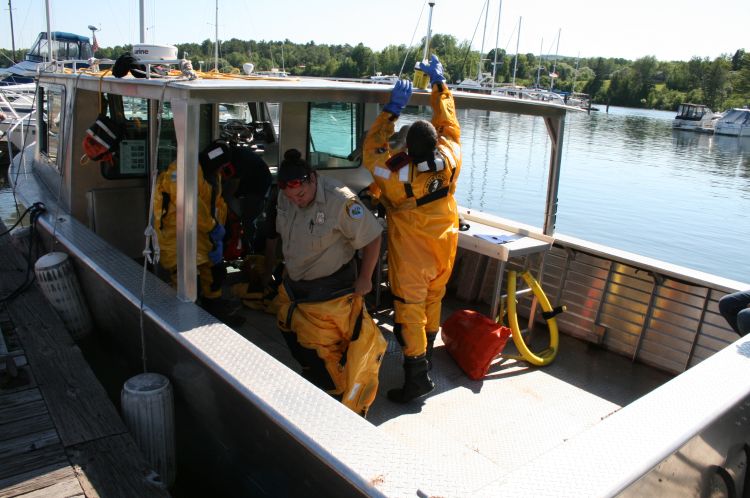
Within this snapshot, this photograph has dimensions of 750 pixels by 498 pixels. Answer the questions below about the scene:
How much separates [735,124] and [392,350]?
164ft

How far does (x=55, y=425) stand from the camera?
292 cm

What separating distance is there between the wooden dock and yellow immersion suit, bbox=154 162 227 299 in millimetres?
801

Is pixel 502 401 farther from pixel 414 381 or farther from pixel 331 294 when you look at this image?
pixel 331 294

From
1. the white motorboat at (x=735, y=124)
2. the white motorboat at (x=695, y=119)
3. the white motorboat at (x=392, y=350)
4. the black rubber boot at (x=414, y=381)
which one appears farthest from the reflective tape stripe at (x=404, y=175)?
the white motorboat at (x=695, y=119)

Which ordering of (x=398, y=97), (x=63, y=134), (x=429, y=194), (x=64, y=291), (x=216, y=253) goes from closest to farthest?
(x=429, y=194) → (x=398, y=97) → (x=216, y=253) → (x=64, y=291) → (x=63, y=134)

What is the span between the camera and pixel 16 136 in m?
11.6

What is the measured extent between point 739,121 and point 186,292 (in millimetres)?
51285

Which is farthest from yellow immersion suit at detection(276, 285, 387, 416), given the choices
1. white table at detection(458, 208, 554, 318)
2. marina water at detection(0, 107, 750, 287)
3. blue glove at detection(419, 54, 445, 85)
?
marina water at detection(0, 107, 750, 287)

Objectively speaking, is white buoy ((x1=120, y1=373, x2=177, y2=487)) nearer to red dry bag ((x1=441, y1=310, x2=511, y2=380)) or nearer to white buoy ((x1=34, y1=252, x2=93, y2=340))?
white buoy ((x1=34, y1=252, x2=93, y2=340))

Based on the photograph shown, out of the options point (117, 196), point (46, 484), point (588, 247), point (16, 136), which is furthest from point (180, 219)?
point (16, 136)

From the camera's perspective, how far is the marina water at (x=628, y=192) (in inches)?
603

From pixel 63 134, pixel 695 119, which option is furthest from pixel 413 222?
pixel 695 119

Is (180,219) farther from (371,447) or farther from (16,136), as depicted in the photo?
(16,136)

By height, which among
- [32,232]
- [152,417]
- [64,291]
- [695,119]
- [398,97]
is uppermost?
[398,97]
